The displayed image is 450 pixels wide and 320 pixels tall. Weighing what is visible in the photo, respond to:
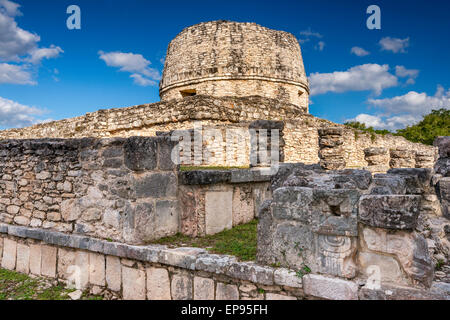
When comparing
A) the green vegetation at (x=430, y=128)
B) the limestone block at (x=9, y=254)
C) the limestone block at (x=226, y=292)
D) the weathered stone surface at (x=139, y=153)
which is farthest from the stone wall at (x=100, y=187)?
the green vegetation at (x=430, y=128)

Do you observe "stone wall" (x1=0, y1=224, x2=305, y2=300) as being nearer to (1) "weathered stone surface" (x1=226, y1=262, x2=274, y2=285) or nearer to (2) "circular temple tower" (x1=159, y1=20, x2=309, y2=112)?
(1) "weathered stone surface" (x1=226, y1=262, x2=274, y2=285)

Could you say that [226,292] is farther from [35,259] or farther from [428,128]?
[428,128]

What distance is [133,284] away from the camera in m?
3.55

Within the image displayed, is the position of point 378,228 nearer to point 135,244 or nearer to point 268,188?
point 135,244

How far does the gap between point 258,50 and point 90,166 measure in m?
13.3

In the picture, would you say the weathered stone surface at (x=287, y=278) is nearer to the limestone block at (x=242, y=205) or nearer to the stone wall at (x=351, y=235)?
the stone wall at (x=351, y=235)

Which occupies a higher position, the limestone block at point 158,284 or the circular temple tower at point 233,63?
the circular temple tower at point 233,63

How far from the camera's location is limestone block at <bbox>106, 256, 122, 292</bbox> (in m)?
3.68

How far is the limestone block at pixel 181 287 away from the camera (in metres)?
3.18

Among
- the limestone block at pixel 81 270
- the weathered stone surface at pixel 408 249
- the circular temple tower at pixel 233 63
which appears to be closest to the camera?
the weathered stone surface at pixel 408 249

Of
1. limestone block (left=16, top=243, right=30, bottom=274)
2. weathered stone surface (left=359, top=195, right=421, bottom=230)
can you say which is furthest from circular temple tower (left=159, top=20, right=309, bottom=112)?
weathered stone surface (left=359, top=195, right=421, bottom=230)

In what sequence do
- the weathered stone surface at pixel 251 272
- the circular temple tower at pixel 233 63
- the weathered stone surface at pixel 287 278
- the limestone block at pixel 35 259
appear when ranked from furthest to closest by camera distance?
1. the circular temple tower at pixel 233 63
2. the limestone block at pixel 35 259
3. the weathered stone surface at pixel 251 272
4. the weathered stone surface at pixel 287 278

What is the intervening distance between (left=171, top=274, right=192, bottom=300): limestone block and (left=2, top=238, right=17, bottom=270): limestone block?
291 cm

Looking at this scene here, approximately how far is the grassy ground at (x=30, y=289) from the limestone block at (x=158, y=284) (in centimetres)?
77
